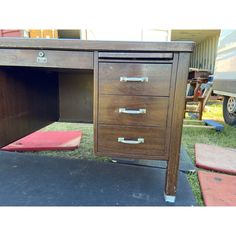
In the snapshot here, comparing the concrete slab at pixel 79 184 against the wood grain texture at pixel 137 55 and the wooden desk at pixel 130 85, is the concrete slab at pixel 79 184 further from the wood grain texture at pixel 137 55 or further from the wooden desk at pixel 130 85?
the wood grain texture at pixel 137 55

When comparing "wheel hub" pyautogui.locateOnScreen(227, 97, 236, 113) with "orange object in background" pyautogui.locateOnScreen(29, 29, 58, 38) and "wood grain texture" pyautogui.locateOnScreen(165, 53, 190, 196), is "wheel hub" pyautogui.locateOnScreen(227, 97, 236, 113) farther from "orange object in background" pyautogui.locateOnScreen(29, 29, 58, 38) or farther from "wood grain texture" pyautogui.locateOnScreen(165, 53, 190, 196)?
"orange object in background" pyautogui.locateOnScreen(29, 29, 58, 38)

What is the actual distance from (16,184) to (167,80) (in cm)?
104

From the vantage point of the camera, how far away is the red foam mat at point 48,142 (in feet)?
5.78

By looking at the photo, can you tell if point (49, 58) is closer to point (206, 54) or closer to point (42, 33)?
point (42, 33)

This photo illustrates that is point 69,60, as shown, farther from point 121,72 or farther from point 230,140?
point 230,140

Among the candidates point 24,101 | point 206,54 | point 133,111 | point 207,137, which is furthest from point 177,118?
point 206,54

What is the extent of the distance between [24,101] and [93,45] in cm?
81

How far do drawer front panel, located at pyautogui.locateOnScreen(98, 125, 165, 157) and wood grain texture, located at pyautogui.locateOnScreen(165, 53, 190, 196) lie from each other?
0.17 ft

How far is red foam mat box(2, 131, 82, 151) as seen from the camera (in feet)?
5.78

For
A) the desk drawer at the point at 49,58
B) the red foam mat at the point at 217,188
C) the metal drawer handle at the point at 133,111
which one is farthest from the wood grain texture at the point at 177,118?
the desk drawer at the point at 49,58

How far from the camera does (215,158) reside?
168 centimetres

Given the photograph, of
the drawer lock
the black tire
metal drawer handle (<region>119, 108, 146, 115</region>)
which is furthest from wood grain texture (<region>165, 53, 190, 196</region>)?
the black tire

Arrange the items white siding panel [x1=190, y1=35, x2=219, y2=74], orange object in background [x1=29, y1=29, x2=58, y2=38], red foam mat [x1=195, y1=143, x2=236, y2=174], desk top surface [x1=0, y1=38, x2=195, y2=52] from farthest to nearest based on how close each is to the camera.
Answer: white siding panel [x1=190, y1=35, x2=219, y2=74] → orange object in background [x1=29, y1=29, x2=58, y2=38] → red foam mat [x1=195, y1=143, x2=236, y2=174] → desk top surface [x1=0, y1=38, x2=195, y2=52]

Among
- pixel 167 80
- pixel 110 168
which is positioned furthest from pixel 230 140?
pixel 167 80
